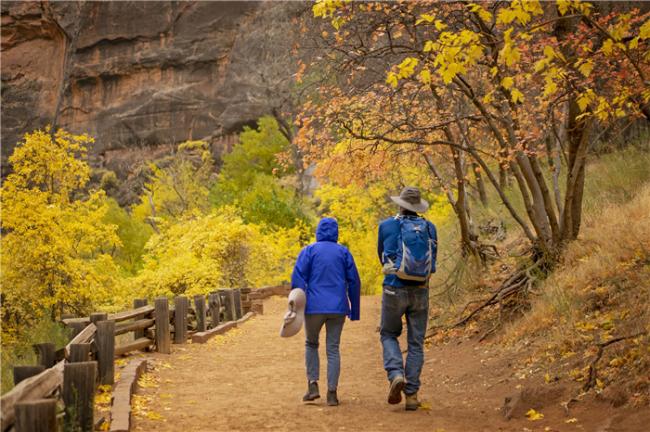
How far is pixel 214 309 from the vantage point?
16.1m

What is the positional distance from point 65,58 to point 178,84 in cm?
1038

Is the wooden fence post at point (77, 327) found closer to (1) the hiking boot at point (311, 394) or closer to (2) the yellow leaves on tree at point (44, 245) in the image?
(1) the hiking boot at point (311, 394)

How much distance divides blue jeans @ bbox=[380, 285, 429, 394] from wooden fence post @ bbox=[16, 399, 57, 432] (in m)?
3.74

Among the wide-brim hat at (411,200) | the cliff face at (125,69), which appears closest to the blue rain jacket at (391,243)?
the wide-brim hat at (411,200)

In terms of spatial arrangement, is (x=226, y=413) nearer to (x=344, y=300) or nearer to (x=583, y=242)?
(x=344, y=300)

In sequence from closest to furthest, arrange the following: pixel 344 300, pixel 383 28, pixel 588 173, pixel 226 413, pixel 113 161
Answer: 1. pixel 226 413
2. pixel 344 300
3. pixel 383 28
4. pixel 588 173
5. pixel 113 161

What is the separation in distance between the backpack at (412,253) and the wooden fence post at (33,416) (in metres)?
3.76

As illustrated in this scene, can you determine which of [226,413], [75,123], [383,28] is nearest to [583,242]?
[383,28]

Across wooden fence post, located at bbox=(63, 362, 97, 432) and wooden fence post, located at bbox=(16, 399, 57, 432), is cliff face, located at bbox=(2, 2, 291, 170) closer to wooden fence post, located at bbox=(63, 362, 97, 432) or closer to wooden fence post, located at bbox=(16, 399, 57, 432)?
wooden fence post, located at bbox=(63, 362, 97, 432)

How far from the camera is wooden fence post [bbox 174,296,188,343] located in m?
13.0

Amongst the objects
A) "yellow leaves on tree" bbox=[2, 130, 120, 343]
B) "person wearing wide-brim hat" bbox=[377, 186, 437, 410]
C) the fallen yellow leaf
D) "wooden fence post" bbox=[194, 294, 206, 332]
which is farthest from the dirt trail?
"yellow leaves on tree" bbox=[2, 130, 120, 343]

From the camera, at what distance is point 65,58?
64.1 m

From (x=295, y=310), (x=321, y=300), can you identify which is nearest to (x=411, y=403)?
(x=321, y=300)

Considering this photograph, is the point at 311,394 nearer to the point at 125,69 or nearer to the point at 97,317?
the point at 97,317
